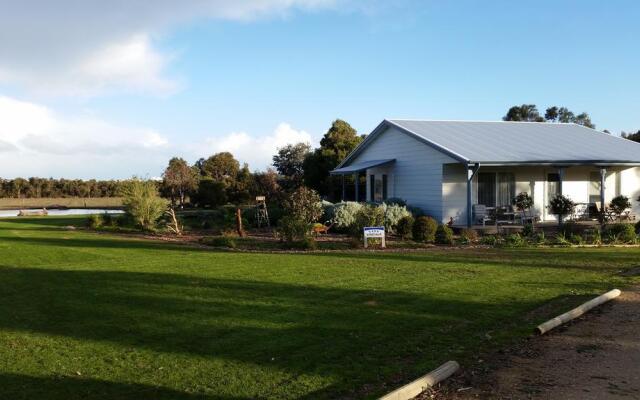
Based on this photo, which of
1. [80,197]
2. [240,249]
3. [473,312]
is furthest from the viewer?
[80,197]

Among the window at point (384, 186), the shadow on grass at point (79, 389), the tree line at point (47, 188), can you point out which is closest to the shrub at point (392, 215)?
the window at point (384, 186)

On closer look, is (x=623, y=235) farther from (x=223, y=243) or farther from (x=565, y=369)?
(x=565, y=369)

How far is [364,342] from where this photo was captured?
259 inches

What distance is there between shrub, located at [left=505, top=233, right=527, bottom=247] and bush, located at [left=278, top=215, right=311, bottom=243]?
20.0ft

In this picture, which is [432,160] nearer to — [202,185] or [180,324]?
[180,324]

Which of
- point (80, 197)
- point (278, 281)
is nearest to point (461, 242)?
point (278, 281)

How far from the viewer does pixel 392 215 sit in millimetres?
20234

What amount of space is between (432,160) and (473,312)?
14508mm

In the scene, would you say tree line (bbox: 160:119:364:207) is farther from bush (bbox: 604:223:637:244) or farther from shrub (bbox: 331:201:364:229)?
bush (bbox: 604:223:637:244)

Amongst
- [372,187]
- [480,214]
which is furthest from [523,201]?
[372,187]

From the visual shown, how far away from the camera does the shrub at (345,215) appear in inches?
818

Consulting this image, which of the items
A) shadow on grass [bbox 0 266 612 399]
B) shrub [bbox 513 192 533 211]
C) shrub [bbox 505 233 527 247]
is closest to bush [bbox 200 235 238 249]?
shadow on grass [bbox 0 266 612 399]

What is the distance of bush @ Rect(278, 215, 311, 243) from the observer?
55.7 ft

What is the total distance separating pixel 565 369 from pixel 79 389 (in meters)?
4.72
